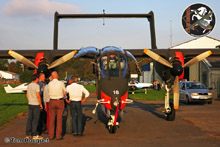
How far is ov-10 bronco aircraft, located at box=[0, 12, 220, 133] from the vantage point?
10.3 metres

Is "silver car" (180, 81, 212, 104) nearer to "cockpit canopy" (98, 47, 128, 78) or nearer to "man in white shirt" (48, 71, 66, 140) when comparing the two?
"cockpit canopy" (98, 47, 128, 78)

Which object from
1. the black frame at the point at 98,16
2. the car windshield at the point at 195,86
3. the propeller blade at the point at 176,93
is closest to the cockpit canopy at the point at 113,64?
the propeller blade at the point at 176,93

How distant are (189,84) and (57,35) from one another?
1227 centimetres

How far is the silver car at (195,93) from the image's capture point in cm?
2253

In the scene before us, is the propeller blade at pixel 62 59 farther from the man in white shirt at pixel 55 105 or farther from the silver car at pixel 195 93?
the silver car at pixel 195 93

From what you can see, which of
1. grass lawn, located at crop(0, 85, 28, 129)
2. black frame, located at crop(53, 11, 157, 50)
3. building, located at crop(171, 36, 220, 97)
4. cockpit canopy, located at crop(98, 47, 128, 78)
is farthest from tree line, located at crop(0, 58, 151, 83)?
building, located at crop(171, 36, 220, 97)

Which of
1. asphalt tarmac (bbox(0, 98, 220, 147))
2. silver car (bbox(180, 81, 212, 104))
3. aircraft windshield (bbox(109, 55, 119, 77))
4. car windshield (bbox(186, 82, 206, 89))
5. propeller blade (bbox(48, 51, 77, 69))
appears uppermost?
propeller blade (bbox(48, 51, 77, 69))

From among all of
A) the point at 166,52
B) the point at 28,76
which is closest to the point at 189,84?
the point at 166,52

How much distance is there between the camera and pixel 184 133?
1041 cm

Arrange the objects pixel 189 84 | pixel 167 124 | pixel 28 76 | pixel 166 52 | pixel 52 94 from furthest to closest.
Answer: pixel 28 76
pixel 189 84
pixel 166 52
pixel 167 124
pixel 52 94

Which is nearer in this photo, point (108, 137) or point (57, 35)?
point (108, 137)

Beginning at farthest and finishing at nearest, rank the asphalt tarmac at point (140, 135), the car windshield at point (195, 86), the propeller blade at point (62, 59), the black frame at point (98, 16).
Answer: the car windshield at point (195, 86)
the black frame at point (98, 16)
the propeller blade at point (62, 59)
the asphalt tarmac at point (140, 135)

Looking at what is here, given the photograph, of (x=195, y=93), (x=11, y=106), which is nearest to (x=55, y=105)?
(x=11, y=106)

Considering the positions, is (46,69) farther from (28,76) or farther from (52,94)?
(28,76)
